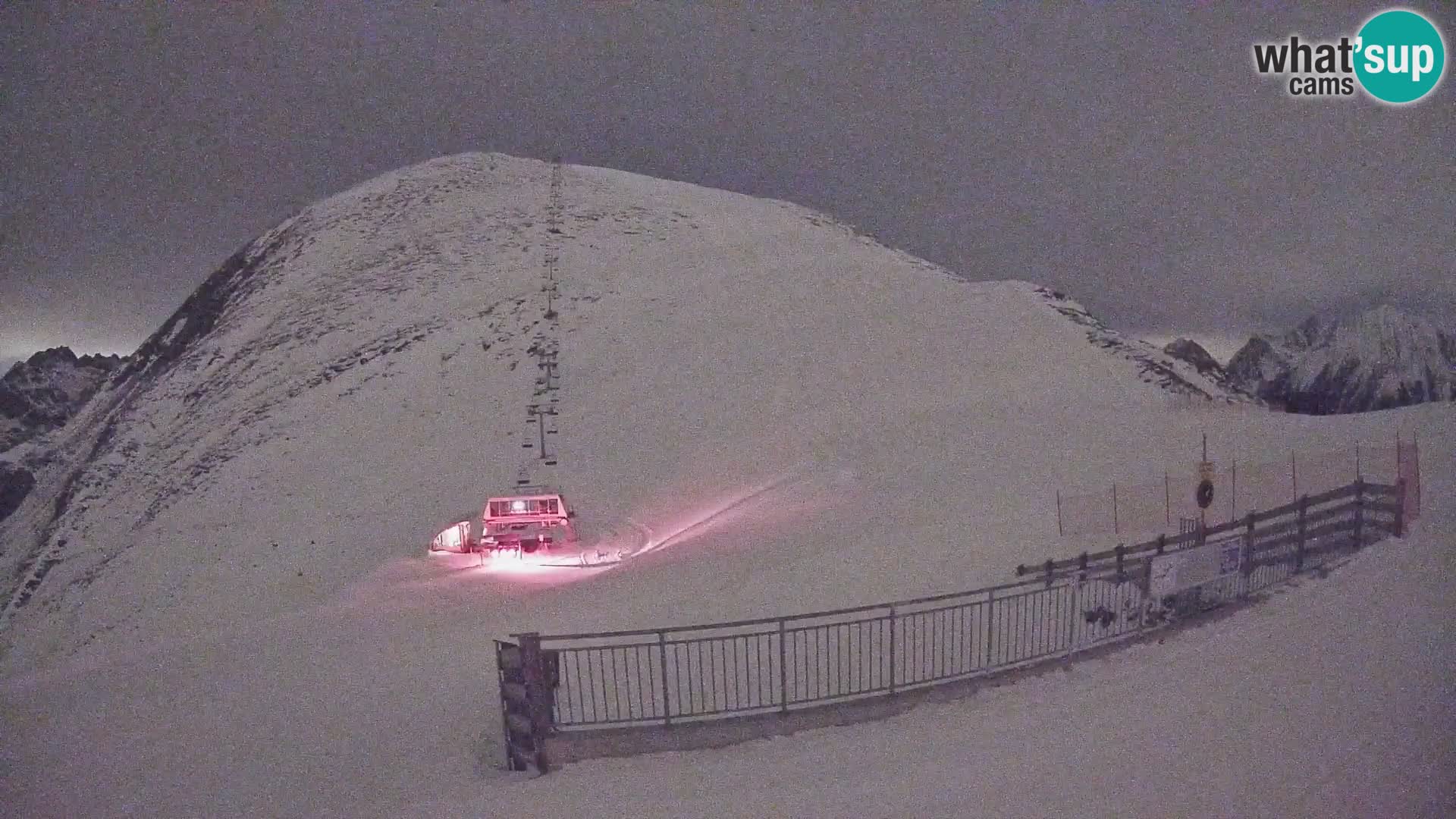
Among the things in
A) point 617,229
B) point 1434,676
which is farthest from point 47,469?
point 1434,676

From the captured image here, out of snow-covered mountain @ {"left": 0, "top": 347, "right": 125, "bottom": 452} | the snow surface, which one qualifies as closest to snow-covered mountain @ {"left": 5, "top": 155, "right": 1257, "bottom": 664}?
the snow surface

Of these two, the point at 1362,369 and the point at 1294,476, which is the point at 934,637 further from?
the point at 1362,369

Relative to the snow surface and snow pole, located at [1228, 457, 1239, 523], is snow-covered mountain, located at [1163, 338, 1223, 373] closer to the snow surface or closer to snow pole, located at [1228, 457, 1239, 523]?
the snow surface

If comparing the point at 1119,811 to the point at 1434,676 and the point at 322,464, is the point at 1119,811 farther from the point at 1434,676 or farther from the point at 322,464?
the point at 322,464

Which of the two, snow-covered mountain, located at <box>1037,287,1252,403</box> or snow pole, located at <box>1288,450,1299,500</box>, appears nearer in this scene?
snow pole, located at <box>1288,450,1299,500</box>

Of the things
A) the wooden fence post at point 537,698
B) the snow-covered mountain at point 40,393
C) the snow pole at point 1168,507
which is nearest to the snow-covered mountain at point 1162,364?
the snow pole at point 1168,507

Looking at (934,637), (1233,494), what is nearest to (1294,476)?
(1233,494)
